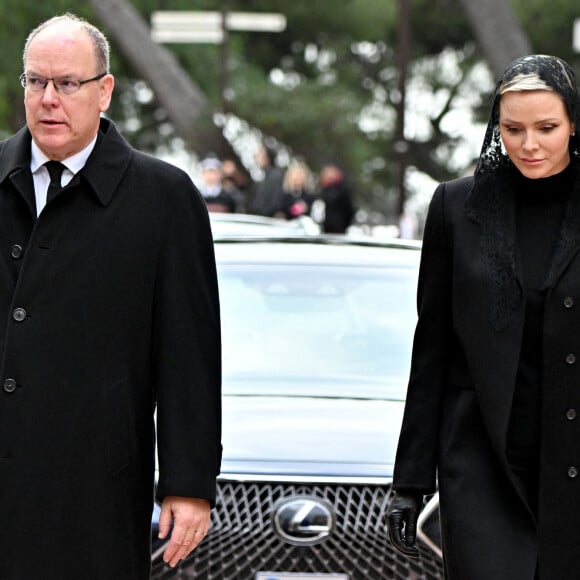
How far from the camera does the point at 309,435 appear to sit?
5.60 metres

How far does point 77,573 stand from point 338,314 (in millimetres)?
2894

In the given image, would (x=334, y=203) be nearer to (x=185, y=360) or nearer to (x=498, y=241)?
(x=498, y=241)

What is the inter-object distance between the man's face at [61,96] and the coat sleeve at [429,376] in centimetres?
91

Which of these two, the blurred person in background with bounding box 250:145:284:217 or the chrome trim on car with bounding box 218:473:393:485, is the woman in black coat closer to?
the chrome trim on car with bounding box 218:473:393:485

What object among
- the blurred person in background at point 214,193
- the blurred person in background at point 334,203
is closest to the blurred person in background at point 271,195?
the blurred person in background at point 334,203

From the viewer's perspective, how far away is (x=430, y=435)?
A: 4293 mm

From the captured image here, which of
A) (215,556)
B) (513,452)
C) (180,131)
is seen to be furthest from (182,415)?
(180,131)

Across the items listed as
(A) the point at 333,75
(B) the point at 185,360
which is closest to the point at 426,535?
(B) the point at 185,360

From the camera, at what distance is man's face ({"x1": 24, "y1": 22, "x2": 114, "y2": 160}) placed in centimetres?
405

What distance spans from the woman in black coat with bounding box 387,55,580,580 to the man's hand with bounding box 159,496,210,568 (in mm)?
534

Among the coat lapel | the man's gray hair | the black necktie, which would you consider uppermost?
the man's gray hair

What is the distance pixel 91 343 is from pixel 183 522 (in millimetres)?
477

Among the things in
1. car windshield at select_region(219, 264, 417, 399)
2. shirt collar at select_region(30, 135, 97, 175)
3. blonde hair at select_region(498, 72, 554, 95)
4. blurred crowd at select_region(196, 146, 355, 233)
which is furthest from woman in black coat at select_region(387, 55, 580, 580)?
blurred crowd at select_region(196, 146, 355, 233)

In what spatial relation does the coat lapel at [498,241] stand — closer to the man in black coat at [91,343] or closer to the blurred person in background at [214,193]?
the man in black coat at [91,343]
